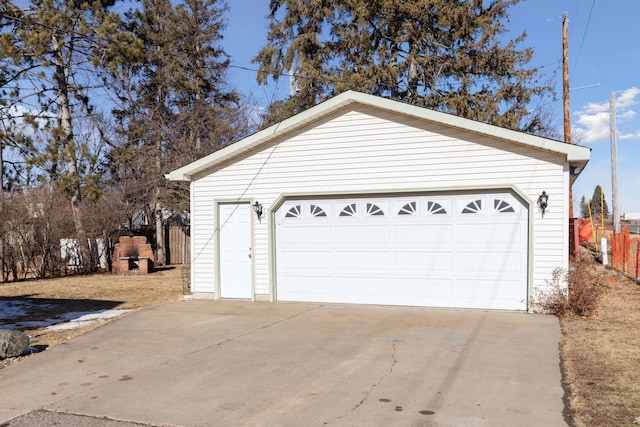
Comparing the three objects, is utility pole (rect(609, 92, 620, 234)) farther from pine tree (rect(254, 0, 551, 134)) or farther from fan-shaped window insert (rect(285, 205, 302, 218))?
fan-shaped window insert (rect(285, 205, 302, 218))

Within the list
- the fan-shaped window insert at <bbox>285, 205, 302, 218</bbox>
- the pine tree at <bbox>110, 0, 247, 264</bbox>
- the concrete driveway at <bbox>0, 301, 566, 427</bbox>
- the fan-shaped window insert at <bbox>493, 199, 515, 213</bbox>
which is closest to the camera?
the concrete driveway at <bbox>0, 301, 566, 427</bbox>

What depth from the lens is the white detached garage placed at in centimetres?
942

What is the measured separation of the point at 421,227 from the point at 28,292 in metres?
11.1

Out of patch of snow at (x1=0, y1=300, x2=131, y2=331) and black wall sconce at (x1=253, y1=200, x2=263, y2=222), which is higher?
black wall sconce at (x1=253, y1=200, x2=263, y2=222)

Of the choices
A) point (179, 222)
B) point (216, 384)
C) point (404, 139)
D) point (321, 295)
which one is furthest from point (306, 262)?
point (179, 222)

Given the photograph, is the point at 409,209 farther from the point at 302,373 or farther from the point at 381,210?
the point at 302,373

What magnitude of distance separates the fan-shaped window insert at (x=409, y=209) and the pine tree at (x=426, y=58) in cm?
1156

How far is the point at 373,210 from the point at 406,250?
1023 mm

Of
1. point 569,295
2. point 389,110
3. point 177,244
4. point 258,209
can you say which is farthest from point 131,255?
point 569,295

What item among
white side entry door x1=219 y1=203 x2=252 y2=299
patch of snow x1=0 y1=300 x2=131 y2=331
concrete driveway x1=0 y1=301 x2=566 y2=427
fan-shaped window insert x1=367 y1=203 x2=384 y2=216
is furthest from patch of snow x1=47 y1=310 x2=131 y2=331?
fan-shaped window insert x1=367 y1=203 x2=384 y2=216

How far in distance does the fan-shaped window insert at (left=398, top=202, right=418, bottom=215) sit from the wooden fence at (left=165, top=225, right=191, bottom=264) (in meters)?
15.8

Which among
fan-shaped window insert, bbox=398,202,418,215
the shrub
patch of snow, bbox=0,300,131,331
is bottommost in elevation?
patch of snow, bbox=0,300,131,331

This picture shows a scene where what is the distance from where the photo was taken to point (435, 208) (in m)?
10.0

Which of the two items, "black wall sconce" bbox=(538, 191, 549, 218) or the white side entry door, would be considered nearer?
"black wall sconce" bbox=(538, 191, 549, 218)
